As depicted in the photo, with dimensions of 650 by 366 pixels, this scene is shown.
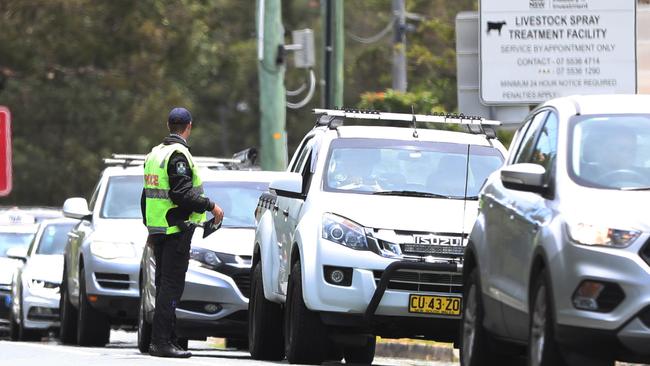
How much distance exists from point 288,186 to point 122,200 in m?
5.63

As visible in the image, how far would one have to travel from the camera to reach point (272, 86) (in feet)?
89.2

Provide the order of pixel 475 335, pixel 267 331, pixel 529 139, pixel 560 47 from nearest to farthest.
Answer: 1. pixel 529 139
2. pixel 475 335
3. pixel 267 331
4. pixel 560 47

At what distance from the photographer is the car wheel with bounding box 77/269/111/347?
1878 cm

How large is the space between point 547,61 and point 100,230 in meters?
5.00

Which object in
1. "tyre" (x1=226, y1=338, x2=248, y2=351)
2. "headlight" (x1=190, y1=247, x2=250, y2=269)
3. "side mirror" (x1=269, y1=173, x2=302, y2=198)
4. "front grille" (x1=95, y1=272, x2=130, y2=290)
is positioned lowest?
"tyre" (x1=226, y1=338, x2=248, y2=351)

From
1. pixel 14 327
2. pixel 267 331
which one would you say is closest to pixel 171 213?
pixel 267 331

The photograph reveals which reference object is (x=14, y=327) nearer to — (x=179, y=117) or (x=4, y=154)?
(x=4, y=154)

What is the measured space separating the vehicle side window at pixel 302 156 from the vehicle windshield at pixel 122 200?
355 cm

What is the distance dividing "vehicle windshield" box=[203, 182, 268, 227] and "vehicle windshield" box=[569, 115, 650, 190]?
7.32 m

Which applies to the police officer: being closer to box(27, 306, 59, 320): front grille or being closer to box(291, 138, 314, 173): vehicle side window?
box(291, 138, 314, 173): vehicle side window

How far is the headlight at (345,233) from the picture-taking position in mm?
13359

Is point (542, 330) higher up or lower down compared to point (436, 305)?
higher up

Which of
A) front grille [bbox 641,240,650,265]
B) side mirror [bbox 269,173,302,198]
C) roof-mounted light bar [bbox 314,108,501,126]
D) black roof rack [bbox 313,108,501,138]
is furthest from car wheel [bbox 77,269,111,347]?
front grille [bbox 641,240,650,265]

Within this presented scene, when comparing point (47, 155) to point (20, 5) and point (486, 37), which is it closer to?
point (20, 5)
